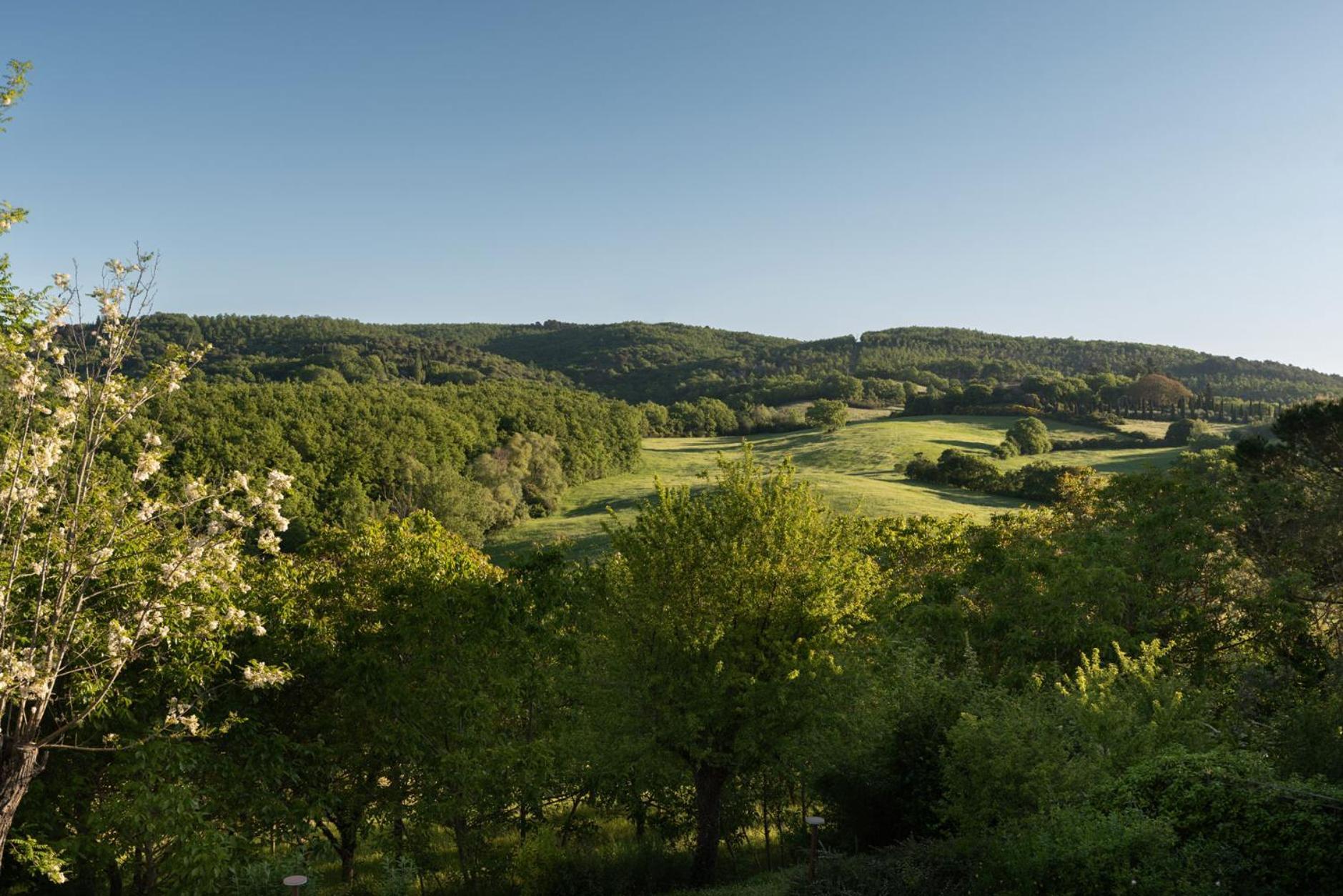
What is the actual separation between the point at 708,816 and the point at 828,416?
11733 cm

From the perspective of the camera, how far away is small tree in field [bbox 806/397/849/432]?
132500mm

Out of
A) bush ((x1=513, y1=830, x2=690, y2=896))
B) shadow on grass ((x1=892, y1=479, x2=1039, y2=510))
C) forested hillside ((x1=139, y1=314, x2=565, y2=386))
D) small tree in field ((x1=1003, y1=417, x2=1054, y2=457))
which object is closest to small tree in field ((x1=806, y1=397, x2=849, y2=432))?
small tree in field ((x1=1003, y1=417, x2=1054, y2=457))

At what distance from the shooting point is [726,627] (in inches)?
738

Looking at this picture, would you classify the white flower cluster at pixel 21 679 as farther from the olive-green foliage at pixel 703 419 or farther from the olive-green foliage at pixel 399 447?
the olive-green foliage at pixel 703 419

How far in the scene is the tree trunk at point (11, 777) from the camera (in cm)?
989

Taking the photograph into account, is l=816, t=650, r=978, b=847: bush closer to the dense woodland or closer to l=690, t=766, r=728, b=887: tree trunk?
the dense woodland

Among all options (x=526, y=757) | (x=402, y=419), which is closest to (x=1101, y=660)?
(x=526, y=757)

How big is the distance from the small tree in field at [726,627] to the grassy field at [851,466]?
137 feet

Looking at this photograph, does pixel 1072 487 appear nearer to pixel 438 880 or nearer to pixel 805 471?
pixel 438 880

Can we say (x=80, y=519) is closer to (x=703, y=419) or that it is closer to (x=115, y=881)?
(x=115, y=881)

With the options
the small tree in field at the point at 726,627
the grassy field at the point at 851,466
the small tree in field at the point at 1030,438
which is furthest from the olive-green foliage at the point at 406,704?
the small tree in field at the point at 1030,438

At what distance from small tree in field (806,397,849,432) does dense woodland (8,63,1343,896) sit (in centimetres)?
9987

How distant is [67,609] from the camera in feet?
37.3

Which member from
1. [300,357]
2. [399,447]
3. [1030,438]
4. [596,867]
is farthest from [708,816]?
[300,357]
